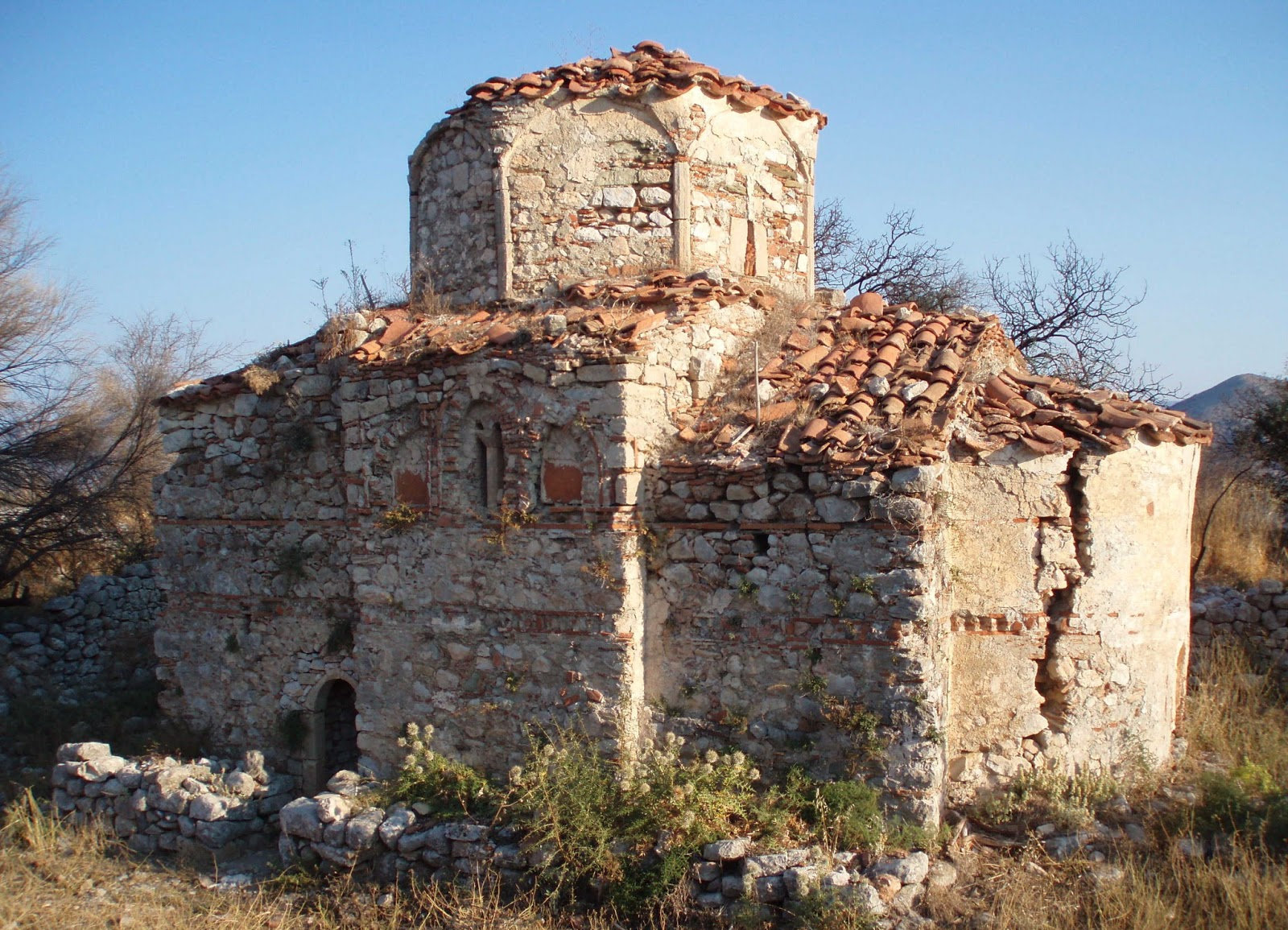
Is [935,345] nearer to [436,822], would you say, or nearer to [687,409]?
[687,409]

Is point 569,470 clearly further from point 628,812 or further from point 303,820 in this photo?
point 303,820

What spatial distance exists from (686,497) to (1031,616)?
261 cm

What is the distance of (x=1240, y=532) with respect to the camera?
1329 cm

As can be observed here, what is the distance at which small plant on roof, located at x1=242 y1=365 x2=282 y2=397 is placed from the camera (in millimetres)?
9016

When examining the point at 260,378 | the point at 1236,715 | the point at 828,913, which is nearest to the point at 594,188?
the point at 260,378

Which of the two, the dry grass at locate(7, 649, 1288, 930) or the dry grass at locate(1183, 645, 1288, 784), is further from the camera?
the dry grass at locate(1183, 645, 1288, 784)

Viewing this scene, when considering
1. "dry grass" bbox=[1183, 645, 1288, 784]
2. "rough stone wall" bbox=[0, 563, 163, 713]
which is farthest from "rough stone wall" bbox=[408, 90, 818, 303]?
"rough stone wall" bbox=[0, 563, 163, 713]

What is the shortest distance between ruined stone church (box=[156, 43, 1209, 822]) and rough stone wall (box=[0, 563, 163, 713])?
11.9ft

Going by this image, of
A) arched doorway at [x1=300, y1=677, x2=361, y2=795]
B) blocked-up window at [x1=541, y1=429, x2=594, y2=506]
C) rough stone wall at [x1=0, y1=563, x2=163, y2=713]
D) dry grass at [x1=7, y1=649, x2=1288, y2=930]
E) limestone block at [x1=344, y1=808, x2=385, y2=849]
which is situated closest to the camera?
dry grass at [x1=7, y1=649, x2=1288, y2=930]

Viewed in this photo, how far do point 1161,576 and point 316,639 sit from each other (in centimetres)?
708

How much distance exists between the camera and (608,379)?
23.0ft

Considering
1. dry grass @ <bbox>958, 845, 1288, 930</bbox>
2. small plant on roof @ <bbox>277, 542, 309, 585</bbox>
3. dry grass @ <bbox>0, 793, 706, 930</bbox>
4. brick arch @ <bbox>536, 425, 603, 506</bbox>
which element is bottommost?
dry grass @ <bbox>0, 793, 706, 930</bbox>

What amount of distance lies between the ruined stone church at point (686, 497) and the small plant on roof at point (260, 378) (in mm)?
31

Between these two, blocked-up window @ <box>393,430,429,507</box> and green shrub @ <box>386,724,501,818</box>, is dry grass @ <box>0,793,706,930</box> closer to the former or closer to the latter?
green shrub @ <box>386,724,501,818</box>
